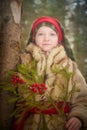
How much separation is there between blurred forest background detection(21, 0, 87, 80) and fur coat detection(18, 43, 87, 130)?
3.8 inches

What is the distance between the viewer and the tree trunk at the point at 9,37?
2.41m

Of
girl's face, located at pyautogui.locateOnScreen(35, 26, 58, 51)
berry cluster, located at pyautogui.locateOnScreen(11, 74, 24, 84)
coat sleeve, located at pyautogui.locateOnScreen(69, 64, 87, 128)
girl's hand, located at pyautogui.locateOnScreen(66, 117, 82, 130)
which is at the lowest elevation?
girl's hand, located at pyautogui.locateOnScreen(66, 117, 82, 130)

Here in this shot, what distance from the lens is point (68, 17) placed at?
247 cm

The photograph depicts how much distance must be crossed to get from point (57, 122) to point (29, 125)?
9.9 inches

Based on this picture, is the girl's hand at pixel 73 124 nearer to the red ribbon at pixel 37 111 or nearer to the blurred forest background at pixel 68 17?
the red ribbon at pixel 37 111

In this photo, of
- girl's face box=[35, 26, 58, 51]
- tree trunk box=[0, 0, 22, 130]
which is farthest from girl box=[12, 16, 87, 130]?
tree trunk box=[0, 0, 22, 130]

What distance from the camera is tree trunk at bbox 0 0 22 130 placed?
2.41 m

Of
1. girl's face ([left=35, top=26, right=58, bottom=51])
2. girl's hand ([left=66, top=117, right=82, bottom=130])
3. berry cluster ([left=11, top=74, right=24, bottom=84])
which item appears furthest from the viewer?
girl's face ([left=35, top=26, right=58, bottom=51])

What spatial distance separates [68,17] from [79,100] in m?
0.80

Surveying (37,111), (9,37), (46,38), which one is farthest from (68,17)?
(37,111)

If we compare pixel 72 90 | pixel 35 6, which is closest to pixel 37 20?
pixel 35 6

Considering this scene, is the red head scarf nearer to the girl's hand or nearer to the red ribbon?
the red ribbon

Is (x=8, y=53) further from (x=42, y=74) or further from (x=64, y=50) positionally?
(x=64, y=50)

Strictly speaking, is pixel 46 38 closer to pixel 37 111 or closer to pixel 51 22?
pixel 51 22
